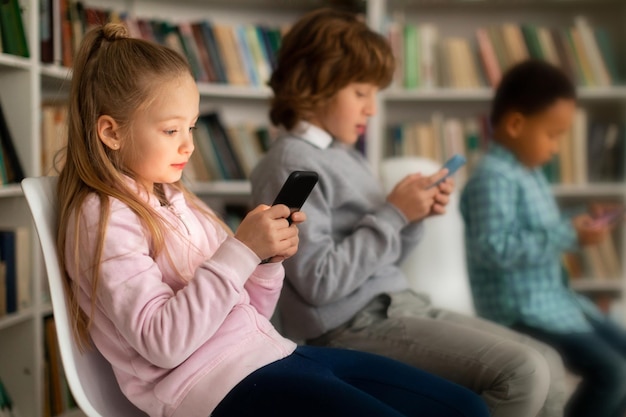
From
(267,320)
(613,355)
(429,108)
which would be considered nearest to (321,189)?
(267,320)

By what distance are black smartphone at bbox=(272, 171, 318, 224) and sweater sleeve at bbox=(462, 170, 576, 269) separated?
63 cm

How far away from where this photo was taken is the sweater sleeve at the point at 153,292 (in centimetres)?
79

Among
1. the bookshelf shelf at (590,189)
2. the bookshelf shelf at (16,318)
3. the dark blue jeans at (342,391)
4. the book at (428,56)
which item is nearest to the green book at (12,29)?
the bookshelf shelf at (16,318)

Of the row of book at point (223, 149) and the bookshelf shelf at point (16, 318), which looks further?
the row of book at point (223, 149)

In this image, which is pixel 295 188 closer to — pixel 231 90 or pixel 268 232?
pixel 268 232

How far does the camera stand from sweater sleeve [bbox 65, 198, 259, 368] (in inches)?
31.3

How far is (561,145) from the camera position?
245cm

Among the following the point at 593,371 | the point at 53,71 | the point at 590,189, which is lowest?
the point at 593,371

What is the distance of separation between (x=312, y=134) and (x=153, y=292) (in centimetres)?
53

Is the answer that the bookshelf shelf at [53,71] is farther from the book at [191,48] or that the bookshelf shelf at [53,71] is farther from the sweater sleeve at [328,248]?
the sweater sleeve at [328,248]

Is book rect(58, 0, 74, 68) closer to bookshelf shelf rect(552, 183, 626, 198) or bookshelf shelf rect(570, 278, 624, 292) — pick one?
bookshelf shelf rect(552, 183, 626, 198)

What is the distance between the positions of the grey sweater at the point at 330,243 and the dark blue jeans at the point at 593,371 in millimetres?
385

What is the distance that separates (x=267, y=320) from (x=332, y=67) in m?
0.51

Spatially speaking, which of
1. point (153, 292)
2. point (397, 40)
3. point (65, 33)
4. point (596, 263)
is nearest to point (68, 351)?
point (153, 292)
